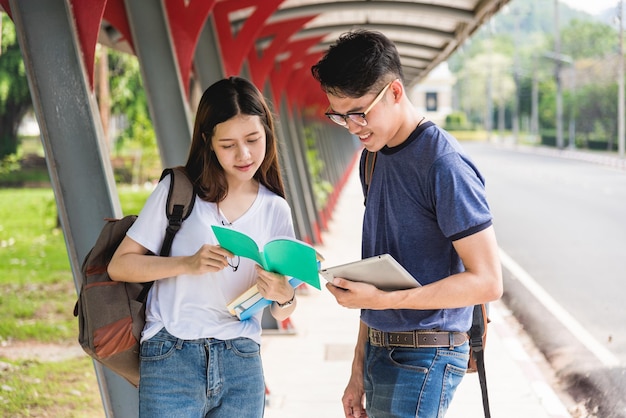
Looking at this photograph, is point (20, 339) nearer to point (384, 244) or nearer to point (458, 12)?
point (458, 12)

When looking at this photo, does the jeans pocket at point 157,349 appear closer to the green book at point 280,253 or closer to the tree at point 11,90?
the green book at point 280,253

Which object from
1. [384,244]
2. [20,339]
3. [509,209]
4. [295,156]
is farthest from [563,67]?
[384,244]

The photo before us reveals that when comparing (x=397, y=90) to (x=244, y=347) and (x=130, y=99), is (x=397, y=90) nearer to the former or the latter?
(x=244, y=347)

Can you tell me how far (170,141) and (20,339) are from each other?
4.25 meters

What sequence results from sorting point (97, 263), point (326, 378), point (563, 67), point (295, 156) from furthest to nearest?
point (563, 67), point (295, 156), point (326, 378), point (97, 263)

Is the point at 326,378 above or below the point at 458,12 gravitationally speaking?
below

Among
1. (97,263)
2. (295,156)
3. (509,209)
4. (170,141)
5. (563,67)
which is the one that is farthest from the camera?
(563,67)

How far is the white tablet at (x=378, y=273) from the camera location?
2.40 m

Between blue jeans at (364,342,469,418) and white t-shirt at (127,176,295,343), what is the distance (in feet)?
1.59

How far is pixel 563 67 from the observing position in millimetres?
61219

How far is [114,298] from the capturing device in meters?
2.80

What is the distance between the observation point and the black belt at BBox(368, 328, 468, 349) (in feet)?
8.61

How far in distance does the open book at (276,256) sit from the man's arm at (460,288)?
12 cm

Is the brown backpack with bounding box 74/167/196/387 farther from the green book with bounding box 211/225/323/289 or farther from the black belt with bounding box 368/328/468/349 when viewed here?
the black belt with bounding box 368/328/468/349
